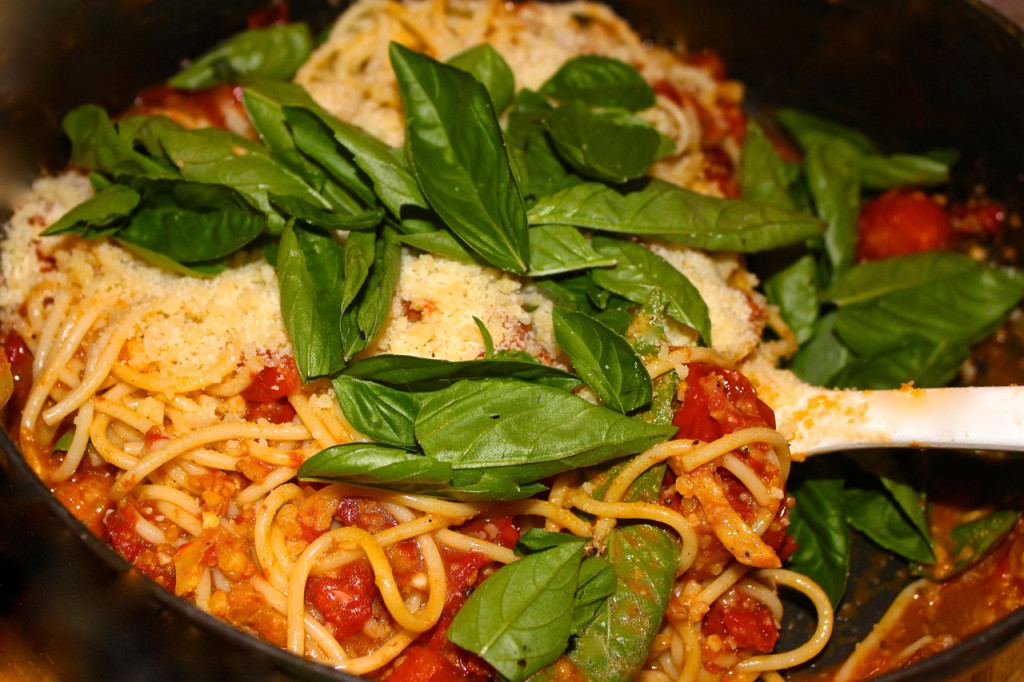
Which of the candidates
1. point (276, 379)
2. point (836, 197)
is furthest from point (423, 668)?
point (836, 197)

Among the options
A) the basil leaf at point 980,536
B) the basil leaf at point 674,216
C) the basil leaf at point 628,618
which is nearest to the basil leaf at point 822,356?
the basil leaf at point 674,216

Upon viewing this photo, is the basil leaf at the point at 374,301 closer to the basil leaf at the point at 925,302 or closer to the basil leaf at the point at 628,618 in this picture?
the basil leaf at the point at 628,618

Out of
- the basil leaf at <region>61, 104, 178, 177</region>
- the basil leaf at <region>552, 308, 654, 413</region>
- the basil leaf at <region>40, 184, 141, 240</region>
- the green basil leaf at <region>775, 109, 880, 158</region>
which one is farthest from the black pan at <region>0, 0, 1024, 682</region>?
the basil leaf at <region>552, 308, 654, 413</region>

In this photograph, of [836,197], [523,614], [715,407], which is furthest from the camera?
[836,197]

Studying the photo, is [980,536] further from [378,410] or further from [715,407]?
[378,410]

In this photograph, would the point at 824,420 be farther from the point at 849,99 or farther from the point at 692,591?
the point at 849,99

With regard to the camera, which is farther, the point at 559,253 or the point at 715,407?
the point at 559,253

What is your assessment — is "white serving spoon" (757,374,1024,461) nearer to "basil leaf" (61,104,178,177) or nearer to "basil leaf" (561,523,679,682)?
"basil leaf" (561,523,679,682)
